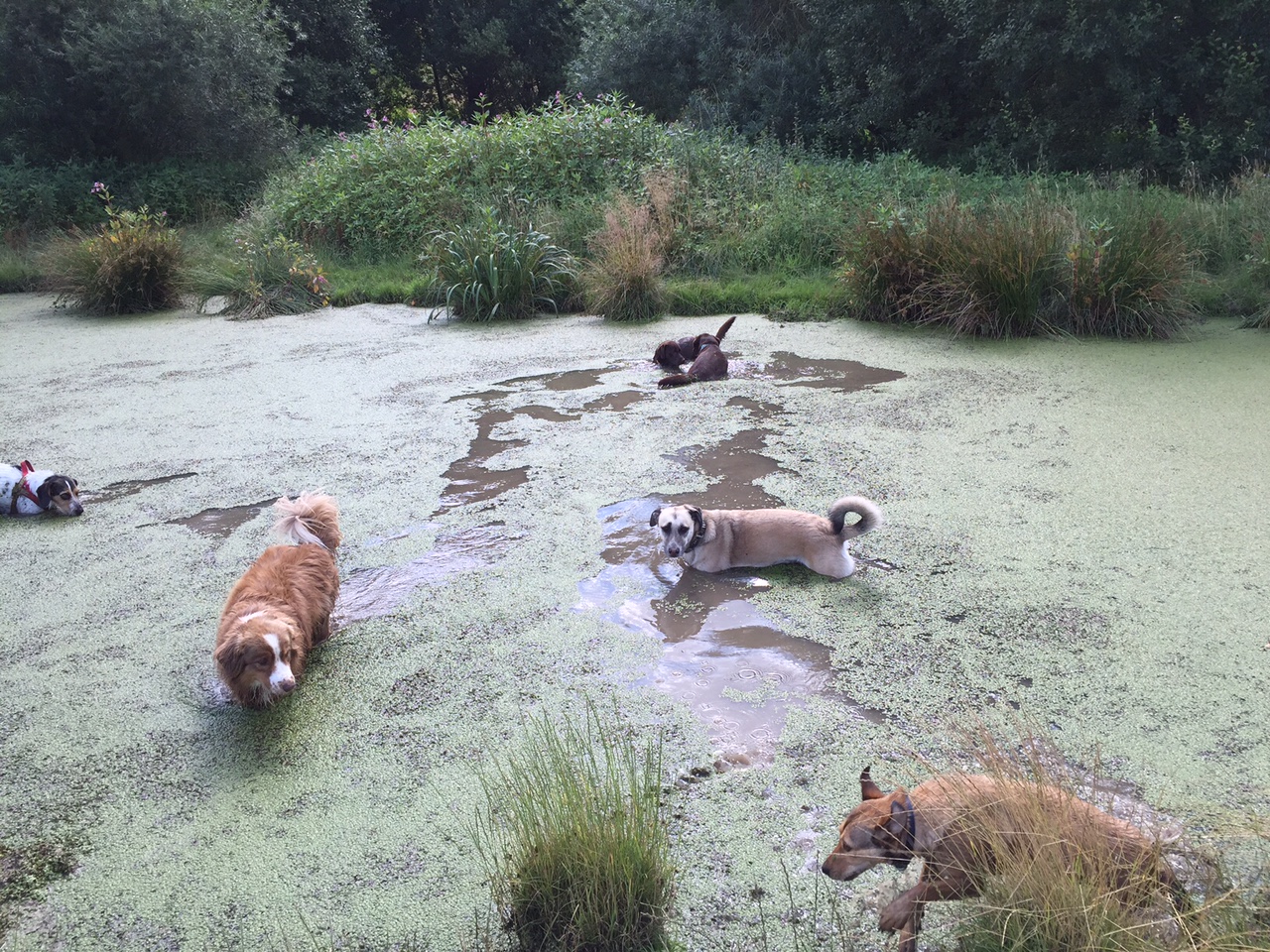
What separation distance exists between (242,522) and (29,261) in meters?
8.08

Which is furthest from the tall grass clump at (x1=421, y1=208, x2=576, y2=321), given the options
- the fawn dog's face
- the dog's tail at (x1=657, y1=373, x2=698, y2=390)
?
the fawn dog's face

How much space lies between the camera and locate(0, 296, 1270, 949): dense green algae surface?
7.12 feet

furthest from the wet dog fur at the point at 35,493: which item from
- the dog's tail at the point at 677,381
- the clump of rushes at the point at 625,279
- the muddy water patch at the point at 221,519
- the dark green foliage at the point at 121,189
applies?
the dark green foliage at the point at 121,189

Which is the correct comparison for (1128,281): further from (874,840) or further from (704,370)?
(874,840)

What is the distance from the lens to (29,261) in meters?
10.2

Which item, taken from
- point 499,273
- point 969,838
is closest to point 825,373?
point 499,273

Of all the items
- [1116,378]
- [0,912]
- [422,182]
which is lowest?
[0,912]

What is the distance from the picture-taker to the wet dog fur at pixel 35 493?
13.7ft

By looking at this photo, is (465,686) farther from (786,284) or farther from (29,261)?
(29,261)

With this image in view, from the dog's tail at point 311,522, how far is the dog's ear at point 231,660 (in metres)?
0.68

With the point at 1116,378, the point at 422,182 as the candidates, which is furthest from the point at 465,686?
the point at 422,182

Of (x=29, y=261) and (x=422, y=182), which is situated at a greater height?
(x=422, y=182)

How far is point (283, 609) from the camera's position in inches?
115

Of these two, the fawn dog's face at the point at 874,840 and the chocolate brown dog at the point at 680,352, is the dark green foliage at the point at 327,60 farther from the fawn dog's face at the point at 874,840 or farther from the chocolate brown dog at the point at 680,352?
the fawn dog's face at the point at 874,840
